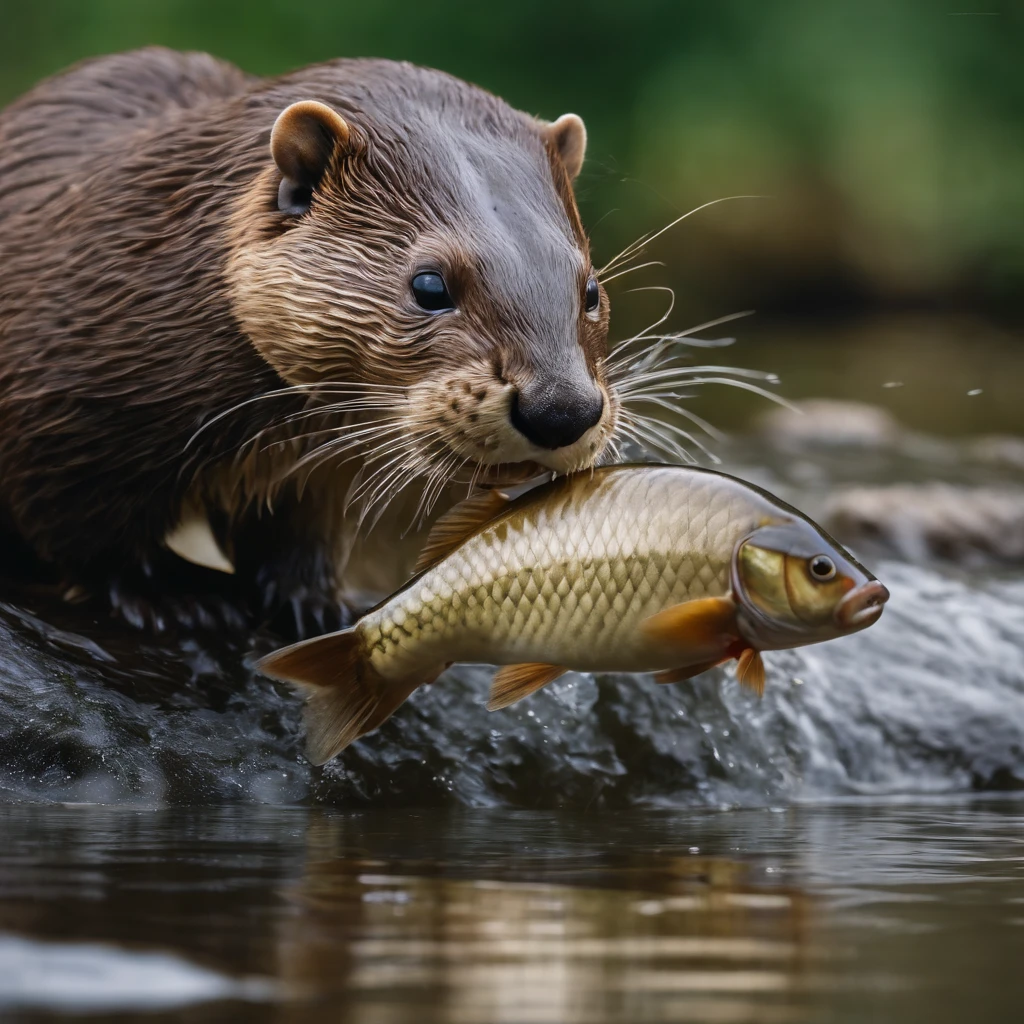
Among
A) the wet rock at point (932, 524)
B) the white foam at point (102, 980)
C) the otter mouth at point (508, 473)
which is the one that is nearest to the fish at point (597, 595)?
the otter mouth at point (508, 473)

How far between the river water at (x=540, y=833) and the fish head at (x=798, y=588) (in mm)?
279

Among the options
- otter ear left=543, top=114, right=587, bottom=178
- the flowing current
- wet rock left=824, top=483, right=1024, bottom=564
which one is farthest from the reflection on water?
wet rock left=824, top=483, right=1024, bottom=564

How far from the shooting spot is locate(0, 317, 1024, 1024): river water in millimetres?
1329

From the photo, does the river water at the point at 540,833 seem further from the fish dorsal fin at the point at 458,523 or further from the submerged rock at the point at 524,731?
the fish dorsal fin at the point at 458,523

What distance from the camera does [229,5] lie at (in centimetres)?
1161

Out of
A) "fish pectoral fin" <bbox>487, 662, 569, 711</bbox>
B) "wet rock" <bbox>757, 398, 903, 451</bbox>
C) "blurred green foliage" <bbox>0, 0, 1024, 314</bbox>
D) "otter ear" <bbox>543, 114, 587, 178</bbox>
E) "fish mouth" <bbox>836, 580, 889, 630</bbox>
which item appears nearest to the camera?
"fish mouth" <bbox>836, 580, 889, 630</bbox>

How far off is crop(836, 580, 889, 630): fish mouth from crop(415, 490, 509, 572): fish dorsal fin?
57cm

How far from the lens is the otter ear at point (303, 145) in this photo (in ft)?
9.12

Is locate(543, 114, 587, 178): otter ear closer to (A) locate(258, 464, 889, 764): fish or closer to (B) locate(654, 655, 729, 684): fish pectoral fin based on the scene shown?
(A) locate(258, 464, 889, 764): fish

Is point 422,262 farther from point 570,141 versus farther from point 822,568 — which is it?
point 822,568

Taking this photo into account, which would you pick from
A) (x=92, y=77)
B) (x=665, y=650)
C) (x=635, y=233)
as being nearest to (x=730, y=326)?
(x=635, y=233)

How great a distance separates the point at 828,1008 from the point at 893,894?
1.79 ft

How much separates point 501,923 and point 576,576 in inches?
28.1

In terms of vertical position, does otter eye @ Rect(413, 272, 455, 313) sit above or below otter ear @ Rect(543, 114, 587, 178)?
below
